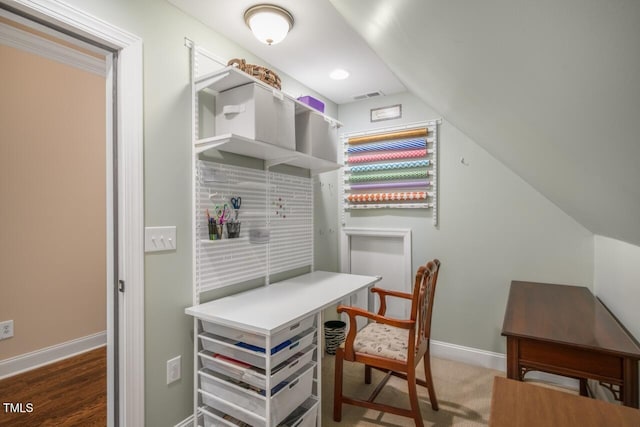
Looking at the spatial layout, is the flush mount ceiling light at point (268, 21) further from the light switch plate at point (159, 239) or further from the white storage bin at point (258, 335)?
the white storage bin at point (258, 335)

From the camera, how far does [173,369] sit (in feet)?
5.72

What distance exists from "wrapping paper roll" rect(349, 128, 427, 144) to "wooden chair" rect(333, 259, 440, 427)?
1.40 meters

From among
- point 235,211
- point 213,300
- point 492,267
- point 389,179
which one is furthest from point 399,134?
point 213,300

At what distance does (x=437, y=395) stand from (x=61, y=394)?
2725 mm

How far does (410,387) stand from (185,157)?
6.12 feet

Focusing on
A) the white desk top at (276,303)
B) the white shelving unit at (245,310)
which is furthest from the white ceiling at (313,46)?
the white desk top at (276,303)

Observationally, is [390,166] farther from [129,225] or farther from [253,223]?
[129,225]

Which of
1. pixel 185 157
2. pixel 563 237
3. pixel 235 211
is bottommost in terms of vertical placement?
pixel 563 237

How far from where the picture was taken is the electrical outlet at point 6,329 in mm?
2455

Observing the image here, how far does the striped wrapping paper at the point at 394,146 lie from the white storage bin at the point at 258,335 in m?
1.90

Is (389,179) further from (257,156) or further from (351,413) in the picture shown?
(351,413)

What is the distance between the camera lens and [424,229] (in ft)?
9.69

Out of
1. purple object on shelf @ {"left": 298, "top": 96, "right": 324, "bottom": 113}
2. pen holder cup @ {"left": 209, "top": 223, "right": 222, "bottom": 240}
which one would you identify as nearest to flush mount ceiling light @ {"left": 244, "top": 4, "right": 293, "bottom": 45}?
purple object on shelf @ {"left": 298, "top": 96, "right": 324, "bottom": 113}

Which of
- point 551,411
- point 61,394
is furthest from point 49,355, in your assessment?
point 551,411
